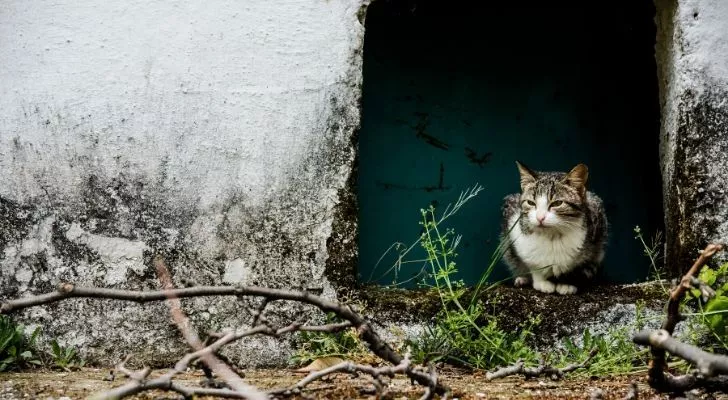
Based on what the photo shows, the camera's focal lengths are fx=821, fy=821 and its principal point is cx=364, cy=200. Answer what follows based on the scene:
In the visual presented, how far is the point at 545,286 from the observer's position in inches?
153

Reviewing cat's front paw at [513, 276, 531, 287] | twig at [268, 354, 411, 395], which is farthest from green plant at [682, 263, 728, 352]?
twig at [268, 354, 411, 395]

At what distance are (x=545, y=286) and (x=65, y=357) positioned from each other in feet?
7.09

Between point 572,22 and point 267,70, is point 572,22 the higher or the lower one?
the higher one

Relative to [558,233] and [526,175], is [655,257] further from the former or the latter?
[526,175]

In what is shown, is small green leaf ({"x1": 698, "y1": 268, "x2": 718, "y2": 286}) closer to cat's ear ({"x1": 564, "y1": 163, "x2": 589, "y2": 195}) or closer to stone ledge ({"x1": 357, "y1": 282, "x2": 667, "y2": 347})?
stone ledge ({"x1": 357, "y1": 282, "x2": 667, "y2": 347})

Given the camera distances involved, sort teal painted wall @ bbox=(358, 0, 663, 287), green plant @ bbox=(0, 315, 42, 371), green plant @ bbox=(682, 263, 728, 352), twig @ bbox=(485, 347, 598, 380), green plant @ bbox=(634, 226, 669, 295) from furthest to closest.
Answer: teal painted wall @ bbox=(358, 0, 663, 287), green plant @ bbox=(634, 226, 669, 295), green plant @ bbox=(0, 315, 42, 371), green plant @ bbox=(682, 263, 728, 352), twig @ bbox=(485, 347, 598, 380)

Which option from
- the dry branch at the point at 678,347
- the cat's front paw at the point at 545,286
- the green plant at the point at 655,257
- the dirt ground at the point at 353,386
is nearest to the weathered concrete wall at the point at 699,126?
the green plant at the point at 655,257

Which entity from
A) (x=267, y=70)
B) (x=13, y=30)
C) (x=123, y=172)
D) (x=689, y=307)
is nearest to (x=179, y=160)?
(x=123, y=172)

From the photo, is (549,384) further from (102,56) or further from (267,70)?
(102,56)

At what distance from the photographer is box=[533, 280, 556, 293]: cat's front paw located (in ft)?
12.7

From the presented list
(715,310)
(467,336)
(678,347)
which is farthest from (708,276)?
(678,347)

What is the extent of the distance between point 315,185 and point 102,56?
107 centimetres

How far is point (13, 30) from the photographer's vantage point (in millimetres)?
3492

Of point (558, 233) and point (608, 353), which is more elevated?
point (558, 233)
